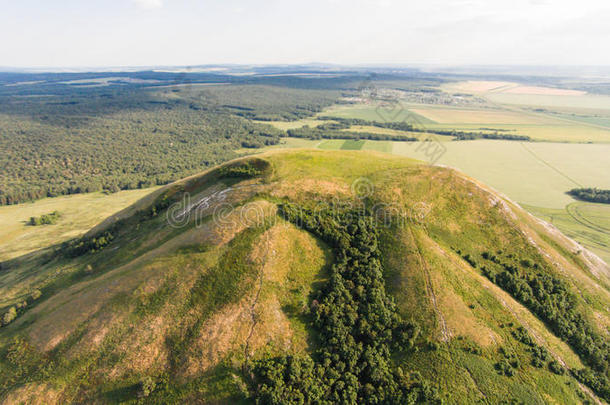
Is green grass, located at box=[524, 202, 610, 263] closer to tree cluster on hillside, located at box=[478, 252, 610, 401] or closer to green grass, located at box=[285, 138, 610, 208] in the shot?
green grass, located at box=[285, 138, 610, 208]

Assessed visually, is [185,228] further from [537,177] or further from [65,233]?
[537,177]

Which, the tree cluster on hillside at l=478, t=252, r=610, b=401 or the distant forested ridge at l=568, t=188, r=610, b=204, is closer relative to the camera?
the tree cluster on hillside at l=478, t=252, r=610, b=401

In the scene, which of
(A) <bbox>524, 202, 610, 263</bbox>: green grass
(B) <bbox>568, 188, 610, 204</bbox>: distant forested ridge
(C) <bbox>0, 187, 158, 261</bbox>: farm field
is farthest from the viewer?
(B) <bbox>568, 188, 610, 204</bbox>: distant forested ridge

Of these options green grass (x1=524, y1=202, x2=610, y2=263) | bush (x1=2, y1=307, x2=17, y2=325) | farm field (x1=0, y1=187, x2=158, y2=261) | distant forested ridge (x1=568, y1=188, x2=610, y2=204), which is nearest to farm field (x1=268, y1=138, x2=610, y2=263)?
green grass (x1=524, y1=202, x2=610, y2=263)

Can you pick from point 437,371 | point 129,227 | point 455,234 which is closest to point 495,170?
point 455,234

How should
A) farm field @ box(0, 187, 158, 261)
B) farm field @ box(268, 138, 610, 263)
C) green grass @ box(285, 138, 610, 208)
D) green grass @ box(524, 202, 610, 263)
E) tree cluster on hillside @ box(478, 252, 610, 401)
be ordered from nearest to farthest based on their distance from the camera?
1. tree cluster on hillside @ box(478, 252, 610, 401)
2. green grass @ box(524, 202, 610, 263)
3. farm field @ box(0, 187, 158, 261)
4. farm field @ box(268, 138, 610, 263)
5. green grass @ box(285, 138, 610, 208)
